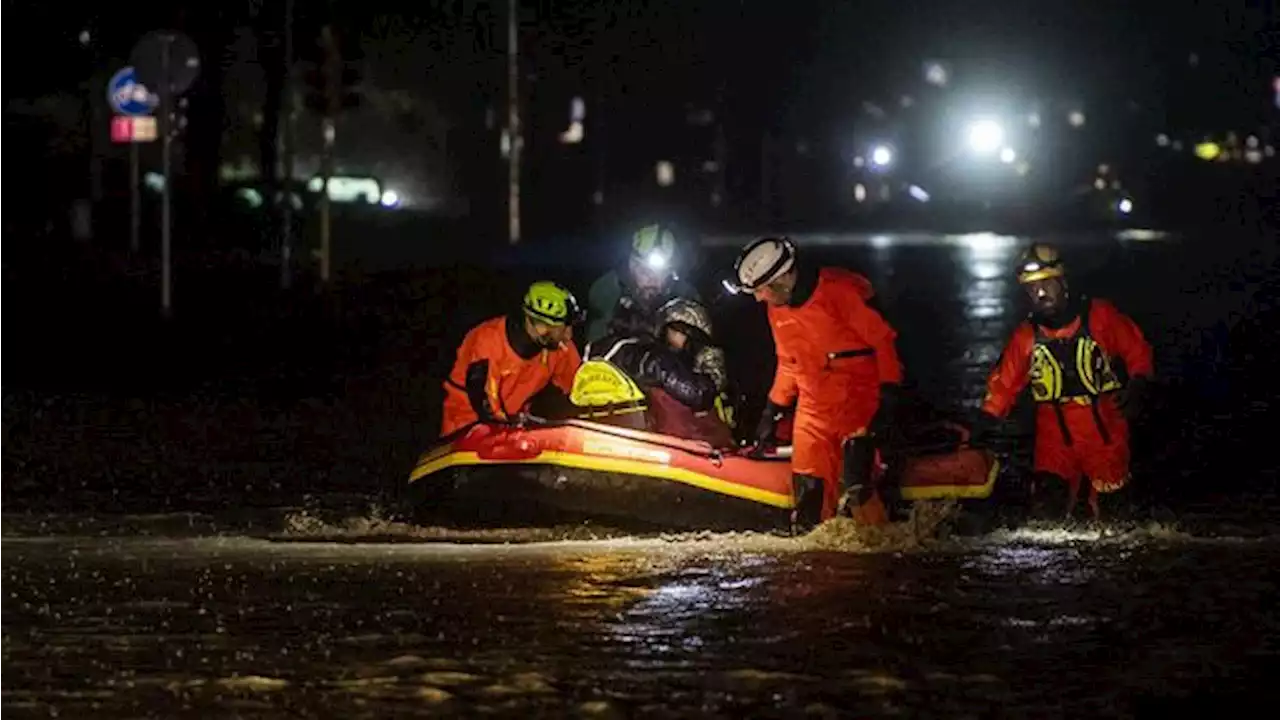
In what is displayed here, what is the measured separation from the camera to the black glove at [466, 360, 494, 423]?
14438 mm

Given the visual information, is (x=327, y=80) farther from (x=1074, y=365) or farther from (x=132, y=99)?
(x=1074, y=365)

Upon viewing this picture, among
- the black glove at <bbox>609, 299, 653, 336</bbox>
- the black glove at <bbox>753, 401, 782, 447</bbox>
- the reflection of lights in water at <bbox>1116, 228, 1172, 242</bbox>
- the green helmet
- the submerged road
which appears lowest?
the submerged road

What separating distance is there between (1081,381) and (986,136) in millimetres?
73486

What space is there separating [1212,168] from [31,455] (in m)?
66.0

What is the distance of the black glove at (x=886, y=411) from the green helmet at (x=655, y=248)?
252 cm

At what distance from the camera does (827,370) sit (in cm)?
1323

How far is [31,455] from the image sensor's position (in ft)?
61.3

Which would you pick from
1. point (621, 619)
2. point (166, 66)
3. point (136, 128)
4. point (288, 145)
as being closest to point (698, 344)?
point (621, 619)

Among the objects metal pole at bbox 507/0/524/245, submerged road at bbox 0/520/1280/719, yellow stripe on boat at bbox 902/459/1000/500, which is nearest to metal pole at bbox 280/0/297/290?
metal pole at bbox 507/0/524/245

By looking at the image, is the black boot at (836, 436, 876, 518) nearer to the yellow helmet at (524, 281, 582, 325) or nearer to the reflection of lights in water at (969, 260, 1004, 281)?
the yellow helmet at (524, 281, 582, 325)

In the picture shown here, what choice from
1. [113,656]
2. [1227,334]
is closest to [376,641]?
[113,656]

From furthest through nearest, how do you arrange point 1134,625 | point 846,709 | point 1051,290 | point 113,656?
1. point 1051,290
2. point 1134,625
3. point 113,656
4. point 846,709

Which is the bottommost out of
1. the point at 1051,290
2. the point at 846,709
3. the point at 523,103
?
the point at 846,709

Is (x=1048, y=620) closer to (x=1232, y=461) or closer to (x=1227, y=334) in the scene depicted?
(x=1232, y=461)
